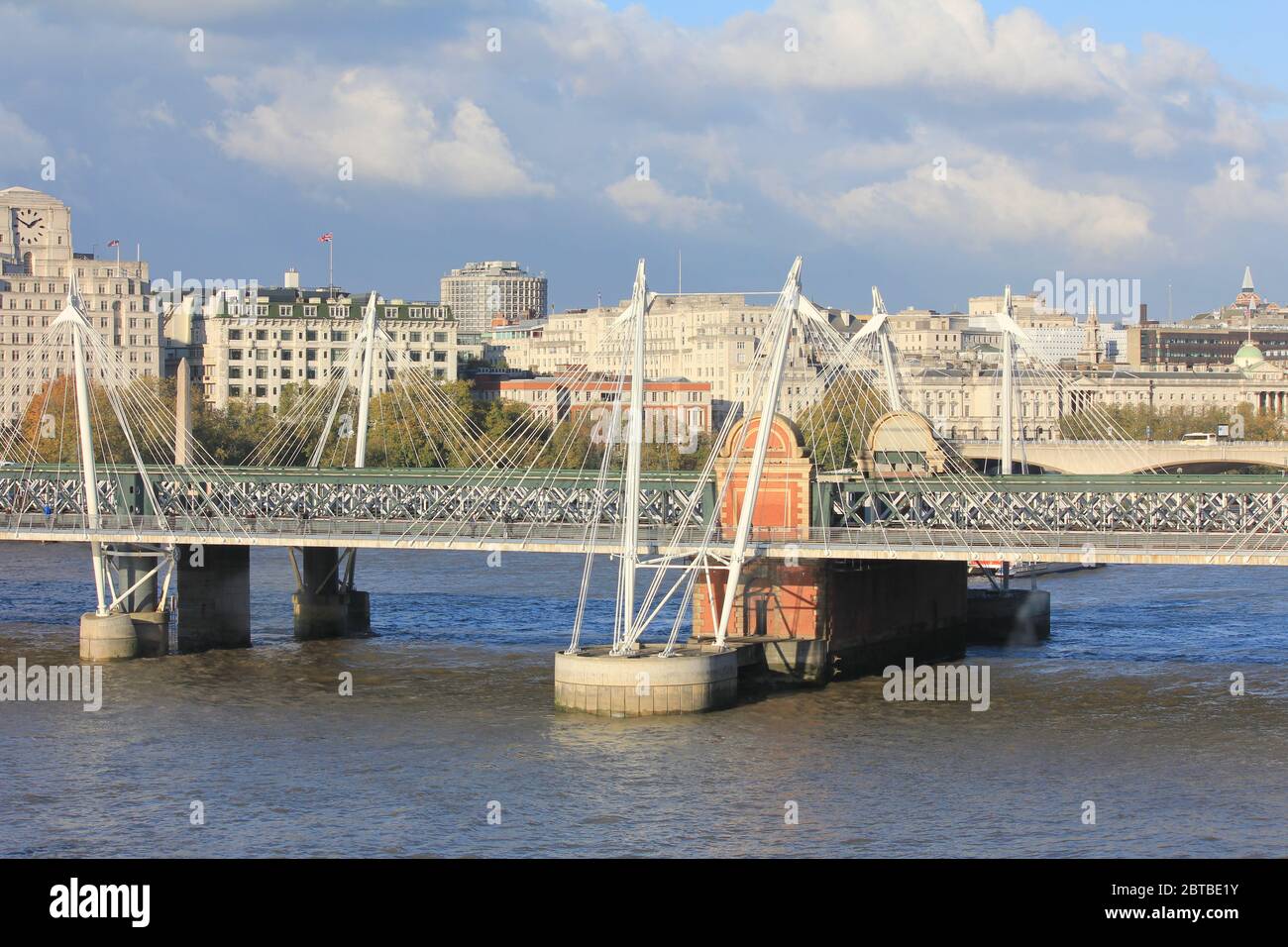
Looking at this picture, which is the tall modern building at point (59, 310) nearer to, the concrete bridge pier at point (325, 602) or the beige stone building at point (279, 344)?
the beige stone building at point (279, 344)

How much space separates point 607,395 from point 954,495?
110 m

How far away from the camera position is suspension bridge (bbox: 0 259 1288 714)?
53969 millimetres

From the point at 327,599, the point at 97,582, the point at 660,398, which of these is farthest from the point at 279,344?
the point at 97,582

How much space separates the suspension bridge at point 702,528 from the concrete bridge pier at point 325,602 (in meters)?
0.08

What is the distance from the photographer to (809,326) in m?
56.4

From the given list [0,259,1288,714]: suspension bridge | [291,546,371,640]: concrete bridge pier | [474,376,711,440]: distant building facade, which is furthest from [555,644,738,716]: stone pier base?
[474,376,711,440]: distant building facade

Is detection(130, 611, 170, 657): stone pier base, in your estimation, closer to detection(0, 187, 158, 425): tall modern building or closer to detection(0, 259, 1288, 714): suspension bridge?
detection(0, 259, 1288, 714): suspension bridge

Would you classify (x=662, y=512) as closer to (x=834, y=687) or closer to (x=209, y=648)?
(x=834, y=687)

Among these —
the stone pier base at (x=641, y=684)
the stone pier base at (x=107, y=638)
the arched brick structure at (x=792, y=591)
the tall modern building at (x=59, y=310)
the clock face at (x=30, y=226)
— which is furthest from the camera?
the clock face at (x=30, y=226)

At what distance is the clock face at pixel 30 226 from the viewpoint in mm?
183375

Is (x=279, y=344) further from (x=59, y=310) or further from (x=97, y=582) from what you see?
(x=97, y=582)

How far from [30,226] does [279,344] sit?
32608 millimetres

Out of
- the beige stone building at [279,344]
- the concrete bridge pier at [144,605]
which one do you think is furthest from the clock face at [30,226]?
the concrete bridge pier at [144,605]
